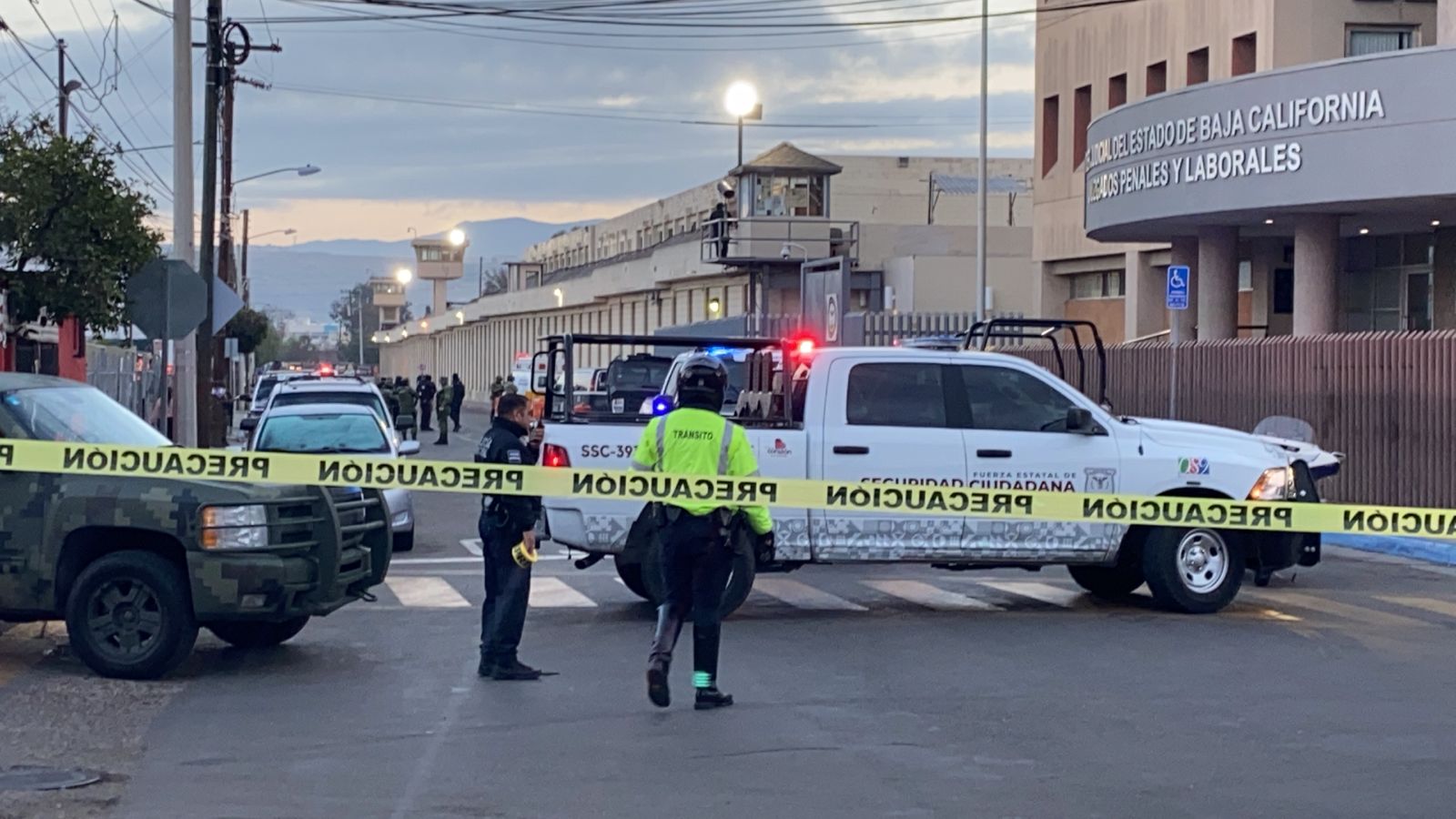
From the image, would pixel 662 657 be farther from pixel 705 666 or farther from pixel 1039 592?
pixel 1039 592

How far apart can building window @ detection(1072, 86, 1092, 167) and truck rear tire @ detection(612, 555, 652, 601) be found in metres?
27.4

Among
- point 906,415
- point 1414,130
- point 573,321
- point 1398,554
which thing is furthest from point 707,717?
point 573,321

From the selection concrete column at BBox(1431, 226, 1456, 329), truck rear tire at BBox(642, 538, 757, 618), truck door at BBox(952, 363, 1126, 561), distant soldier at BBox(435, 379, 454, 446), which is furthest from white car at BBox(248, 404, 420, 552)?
distant soldier at BBox(435, 379, 454, 446)

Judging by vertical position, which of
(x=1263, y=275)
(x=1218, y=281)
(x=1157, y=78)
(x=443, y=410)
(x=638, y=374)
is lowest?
(x=443, y=410)

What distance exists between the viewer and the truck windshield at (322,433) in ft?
61.8

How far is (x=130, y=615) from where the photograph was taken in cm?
1034

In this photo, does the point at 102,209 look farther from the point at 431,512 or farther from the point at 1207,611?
the point at 1207,611

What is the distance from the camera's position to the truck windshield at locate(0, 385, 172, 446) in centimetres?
1080

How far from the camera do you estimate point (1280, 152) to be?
25156 millimetres

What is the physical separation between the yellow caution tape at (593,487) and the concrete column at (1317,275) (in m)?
17.6

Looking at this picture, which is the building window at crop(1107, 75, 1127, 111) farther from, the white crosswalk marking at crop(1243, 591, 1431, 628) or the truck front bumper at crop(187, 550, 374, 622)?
the truck front bumper at crop(187, 550, 374, 622)

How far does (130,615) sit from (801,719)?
4.01 m

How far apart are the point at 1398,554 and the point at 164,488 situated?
44.0 feet

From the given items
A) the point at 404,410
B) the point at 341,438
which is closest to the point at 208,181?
the point at 404,410
